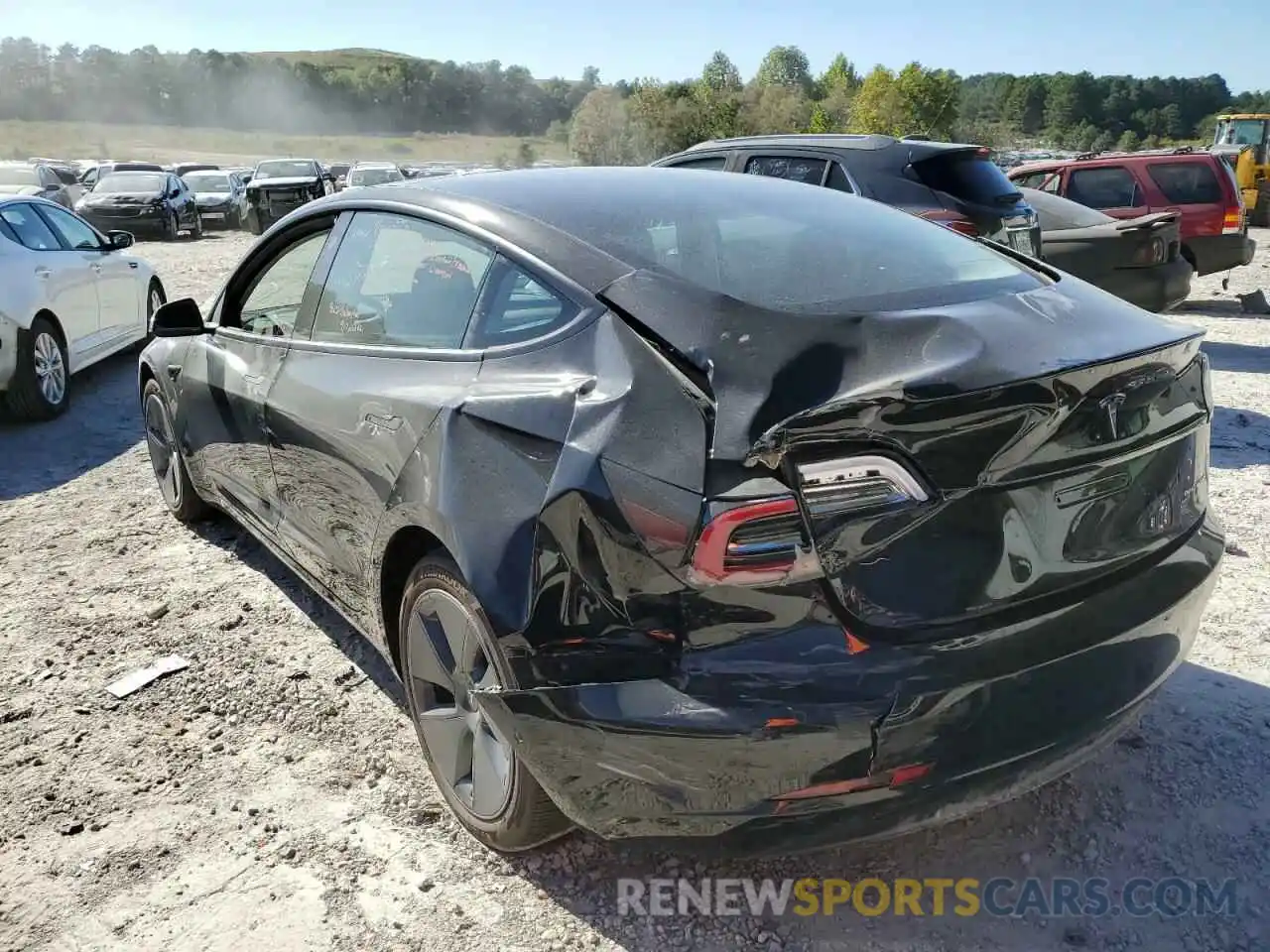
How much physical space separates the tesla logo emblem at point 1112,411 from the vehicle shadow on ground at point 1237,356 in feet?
22.4

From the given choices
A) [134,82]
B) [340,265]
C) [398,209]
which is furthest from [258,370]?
[134,82]

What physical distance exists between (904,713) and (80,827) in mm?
2224

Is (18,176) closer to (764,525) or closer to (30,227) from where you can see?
(30,227)

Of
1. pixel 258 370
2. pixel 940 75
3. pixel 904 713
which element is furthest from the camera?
pixel 940 75

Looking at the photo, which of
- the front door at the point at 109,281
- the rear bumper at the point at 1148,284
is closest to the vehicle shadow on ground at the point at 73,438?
the front door at the point at 109,281

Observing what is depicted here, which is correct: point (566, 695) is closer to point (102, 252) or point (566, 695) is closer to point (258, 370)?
point (258, 370)

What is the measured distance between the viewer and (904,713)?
78.8 inches

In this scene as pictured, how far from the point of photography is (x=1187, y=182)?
12062mm

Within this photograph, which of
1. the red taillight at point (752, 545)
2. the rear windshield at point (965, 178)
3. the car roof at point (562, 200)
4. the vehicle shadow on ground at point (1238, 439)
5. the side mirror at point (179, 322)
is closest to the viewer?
the red taillight at point (752, 545)

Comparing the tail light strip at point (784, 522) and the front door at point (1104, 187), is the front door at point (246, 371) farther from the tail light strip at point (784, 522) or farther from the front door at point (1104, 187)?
the front door at point (1104, 187)

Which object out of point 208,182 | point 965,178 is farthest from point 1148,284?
point 208,182

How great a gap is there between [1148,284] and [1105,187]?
409cm

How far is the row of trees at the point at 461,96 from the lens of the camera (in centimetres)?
9330

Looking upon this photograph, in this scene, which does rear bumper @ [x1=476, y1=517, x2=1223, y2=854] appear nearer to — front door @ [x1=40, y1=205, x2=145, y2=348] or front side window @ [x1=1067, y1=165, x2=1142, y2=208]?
front door @ [x1=40, y1=205, x2=145, y2=348]
